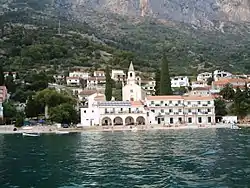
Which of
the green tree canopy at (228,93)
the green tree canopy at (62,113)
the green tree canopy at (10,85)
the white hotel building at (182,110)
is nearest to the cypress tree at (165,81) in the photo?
the white hotel building at (182,110)

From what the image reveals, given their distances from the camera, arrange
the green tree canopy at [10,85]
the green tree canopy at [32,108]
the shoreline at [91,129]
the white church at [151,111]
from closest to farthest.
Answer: the shoreline at [91,129] < the green tree canopy at [32,108] < the white church at [151,111] < the green tree canopy at [10,85]

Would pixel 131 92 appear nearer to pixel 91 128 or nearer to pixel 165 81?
pixel 165 81

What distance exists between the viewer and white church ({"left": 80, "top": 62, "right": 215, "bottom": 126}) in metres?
89.0

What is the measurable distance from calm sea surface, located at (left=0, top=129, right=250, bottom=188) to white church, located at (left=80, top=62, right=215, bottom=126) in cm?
4012

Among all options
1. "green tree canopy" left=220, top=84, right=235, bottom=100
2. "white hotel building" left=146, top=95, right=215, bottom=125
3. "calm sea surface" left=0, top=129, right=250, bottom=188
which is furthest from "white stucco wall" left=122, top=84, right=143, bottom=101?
"calm sea surface" left=0, top=129, right=250, bottom=188

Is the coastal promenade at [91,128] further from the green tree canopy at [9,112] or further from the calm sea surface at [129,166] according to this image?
the calm sea surface at [129,166]

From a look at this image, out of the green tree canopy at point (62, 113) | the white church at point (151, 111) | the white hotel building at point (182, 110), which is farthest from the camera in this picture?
the white hotel building at point (182, 110)

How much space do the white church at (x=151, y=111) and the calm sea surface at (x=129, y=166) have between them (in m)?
40.1

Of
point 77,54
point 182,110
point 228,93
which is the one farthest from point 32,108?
point 77,54

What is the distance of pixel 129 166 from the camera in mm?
34000

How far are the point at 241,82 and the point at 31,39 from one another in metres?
67.7

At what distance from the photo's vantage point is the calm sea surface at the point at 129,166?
2791 centimetres

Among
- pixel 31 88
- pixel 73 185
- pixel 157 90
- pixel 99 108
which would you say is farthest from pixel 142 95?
pixel 73 185

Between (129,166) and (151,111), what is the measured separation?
57534 millimetres
